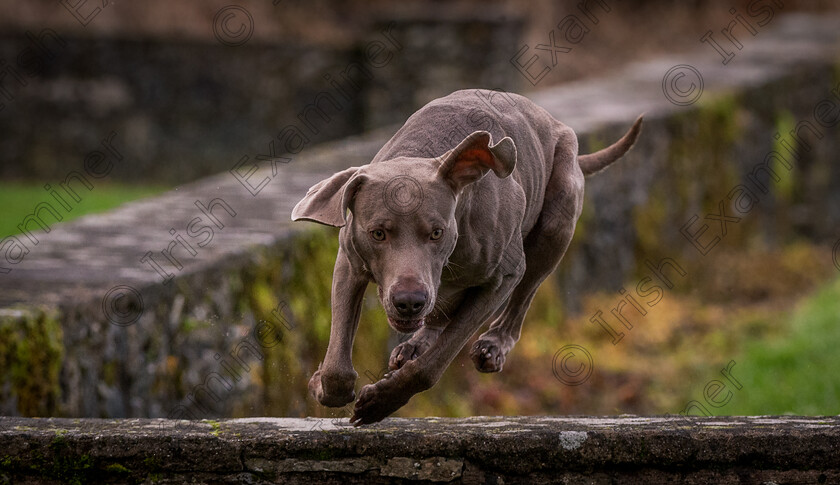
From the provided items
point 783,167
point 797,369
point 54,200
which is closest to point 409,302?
point 797,369

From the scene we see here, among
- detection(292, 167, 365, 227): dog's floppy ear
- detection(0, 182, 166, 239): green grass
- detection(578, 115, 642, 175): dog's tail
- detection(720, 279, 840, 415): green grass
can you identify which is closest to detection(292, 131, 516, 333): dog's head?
detection(292, 167, 365, 227): dog's floppy ear

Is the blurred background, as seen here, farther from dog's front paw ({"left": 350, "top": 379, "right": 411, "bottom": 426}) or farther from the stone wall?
dog's front paw ({"left": 350, "top": 379, "right": 411, "bottom": 426})

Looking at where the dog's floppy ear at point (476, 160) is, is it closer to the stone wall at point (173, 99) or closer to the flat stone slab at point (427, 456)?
the flat stone slab at point (427, 456)

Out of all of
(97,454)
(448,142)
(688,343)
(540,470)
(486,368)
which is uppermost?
(448,142)

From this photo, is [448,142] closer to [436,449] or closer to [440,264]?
[440,264]

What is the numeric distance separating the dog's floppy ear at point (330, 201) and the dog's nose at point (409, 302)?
0.23m

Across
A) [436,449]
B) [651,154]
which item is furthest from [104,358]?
[651,154]

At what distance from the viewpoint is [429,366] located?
323cm

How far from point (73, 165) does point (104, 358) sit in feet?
31.1

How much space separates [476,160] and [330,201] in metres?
0.38

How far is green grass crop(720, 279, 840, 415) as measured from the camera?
782 centimetres

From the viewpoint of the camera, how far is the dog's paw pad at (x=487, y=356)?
3676 mm

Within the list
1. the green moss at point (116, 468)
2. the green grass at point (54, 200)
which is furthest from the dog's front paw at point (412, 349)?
the green grass at point (54, 200)

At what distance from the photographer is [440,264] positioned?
3051mm
